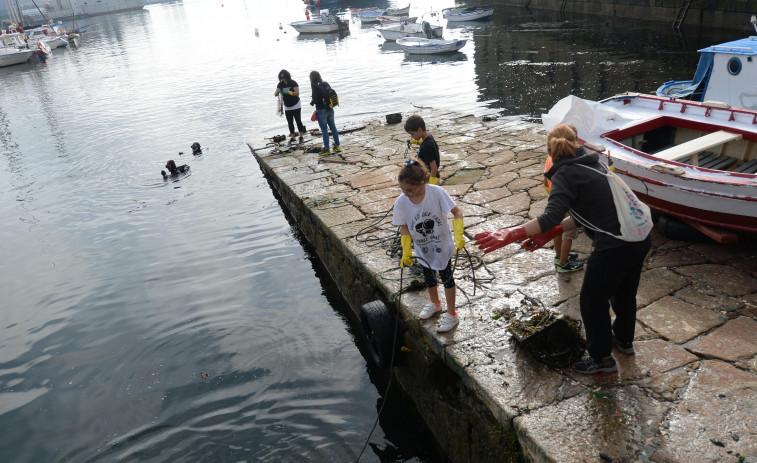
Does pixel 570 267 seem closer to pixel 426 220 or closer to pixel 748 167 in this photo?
pixel 426 220

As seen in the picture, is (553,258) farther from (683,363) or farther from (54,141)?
(54,141)

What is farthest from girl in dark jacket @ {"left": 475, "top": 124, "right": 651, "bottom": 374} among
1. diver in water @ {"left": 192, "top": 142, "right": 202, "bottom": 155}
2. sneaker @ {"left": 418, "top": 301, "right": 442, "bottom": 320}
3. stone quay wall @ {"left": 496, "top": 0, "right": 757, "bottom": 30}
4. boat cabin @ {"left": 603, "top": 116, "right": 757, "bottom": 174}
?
stone quay wall @ {"left": 496, "top": 0, "right": 757, "bottom": 30}

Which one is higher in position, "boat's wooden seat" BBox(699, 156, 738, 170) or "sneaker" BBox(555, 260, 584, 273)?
"boat's wooden seat" BBox(699, 156, 738, 170)

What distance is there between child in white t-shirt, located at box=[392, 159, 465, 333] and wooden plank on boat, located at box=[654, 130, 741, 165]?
3.36 metres

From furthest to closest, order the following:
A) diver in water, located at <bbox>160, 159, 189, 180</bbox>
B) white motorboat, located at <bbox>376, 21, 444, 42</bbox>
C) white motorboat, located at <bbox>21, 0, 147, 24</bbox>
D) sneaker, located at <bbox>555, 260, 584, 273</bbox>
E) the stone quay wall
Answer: white motorboat, located at <bbox>21, 0, 147, 24</bbox> → white motorboat, located at <bbox>376, 21, 444, 42</bbox> → the stone quay wall → diver in water, located at <bbox>160, 159, 189, 180</bbox> → sneaker, located at <bbox>555, 260, 584, 273</bbox>

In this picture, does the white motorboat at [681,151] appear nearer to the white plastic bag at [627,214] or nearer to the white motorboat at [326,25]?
the white plastic bag at [627,214]

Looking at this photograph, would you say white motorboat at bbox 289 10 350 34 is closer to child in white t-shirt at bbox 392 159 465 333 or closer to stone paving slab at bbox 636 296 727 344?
child in white t-shirt at bbox 392 159 465 333

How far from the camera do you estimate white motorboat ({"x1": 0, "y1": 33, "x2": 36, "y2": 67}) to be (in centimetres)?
4819

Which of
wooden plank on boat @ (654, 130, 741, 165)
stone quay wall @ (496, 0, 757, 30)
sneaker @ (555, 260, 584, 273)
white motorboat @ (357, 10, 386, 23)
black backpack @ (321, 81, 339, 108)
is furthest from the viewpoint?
white motorboat @ (357, 10, 386, 23)

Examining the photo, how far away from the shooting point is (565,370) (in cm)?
420

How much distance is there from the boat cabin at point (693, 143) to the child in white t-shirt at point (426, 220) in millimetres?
3353

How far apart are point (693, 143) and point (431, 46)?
2434 cm

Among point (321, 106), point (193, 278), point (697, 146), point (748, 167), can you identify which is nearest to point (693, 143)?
point (697, 146)

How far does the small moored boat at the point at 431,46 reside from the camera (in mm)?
28609
